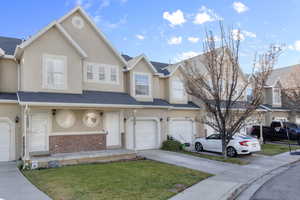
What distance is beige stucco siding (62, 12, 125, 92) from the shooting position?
1623 centimetres

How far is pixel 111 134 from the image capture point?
16.6 m

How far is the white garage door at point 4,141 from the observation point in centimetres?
1354

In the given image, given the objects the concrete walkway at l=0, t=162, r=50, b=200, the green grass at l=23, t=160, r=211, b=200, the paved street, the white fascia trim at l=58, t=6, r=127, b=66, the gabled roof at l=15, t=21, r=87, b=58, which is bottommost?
the paved street

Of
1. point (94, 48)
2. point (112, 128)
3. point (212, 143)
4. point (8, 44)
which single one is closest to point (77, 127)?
point (112, 128)

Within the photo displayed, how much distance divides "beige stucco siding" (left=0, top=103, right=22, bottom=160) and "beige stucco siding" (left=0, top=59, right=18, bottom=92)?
53.4 inches

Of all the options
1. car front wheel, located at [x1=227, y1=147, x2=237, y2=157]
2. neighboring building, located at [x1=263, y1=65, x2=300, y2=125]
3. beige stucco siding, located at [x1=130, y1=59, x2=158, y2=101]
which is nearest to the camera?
car front wheel, located at [x1=227, y1=147, x2=237, y2=157]

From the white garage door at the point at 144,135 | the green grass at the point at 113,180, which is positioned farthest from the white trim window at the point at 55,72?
the white garage door at the point at 144,135

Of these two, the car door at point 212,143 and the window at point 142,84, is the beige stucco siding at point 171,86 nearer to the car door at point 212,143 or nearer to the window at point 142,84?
the window at point 142,84

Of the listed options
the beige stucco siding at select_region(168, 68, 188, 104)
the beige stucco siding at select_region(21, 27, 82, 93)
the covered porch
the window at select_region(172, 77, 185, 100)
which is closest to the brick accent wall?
the covered porch

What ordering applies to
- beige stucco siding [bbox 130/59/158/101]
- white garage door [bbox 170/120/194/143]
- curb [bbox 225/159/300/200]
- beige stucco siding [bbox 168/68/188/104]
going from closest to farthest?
curb [bbox 225/159/300/200] < beige stucco siding [bbox 130/59/158/101] < white garage door [bbox 170/120/194/143] < beige stucco siding [bbox 168/68/188/104]

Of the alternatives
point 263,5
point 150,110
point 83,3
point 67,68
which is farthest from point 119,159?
point 263,5

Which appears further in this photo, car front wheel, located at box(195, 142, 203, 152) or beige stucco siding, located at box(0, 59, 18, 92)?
car front wheel, located at box(195, 142, 203, 152)

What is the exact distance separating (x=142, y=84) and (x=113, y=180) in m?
10.4

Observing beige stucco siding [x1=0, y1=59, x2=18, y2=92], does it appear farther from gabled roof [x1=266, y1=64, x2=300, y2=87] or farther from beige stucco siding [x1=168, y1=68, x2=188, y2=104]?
gabled roof [x1=266, y1=64, x2=300, y2=87]
